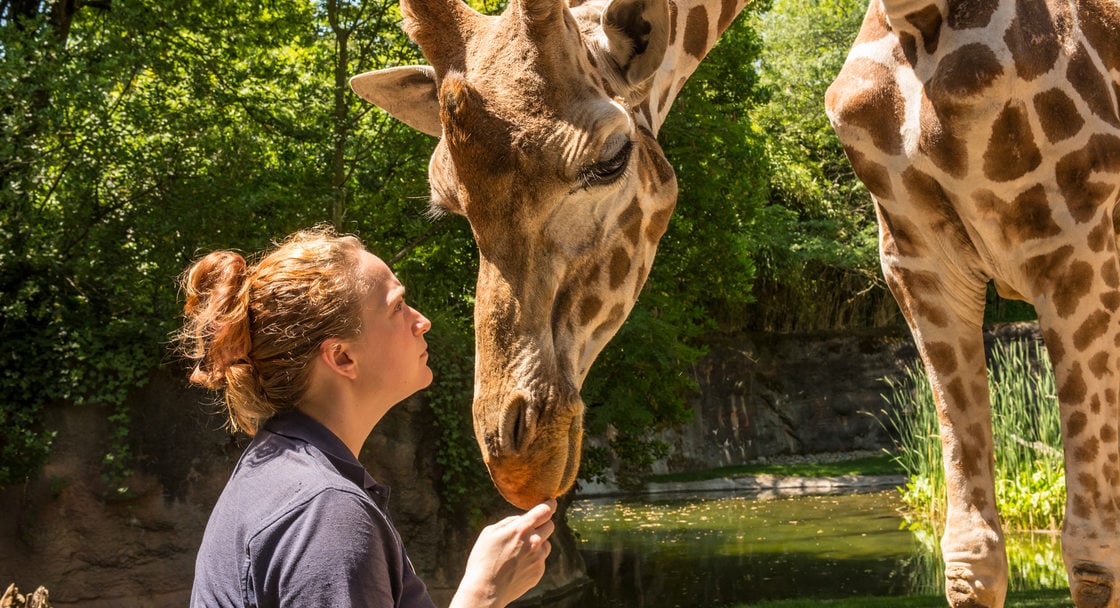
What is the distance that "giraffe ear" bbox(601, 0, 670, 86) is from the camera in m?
2.49

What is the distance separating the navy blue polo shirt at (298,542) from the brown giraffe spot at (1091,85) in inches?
94.3

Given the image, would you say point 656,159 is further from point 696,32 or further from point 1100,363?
point 1100,363

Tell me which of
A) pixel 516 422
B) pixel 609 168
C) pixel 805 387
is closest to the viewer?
pixel 516 422

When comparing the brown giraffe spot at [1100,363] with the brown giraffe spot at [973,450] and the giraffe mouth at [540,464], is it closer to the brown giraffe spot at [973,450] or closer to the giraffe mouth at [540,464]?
the brown giraffe spot at [973,450]

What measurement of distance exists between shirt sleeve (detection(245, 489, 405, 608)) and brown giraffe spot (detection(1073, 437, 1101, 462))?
88.4 inches

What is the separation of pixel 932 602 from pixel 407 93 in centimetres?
524

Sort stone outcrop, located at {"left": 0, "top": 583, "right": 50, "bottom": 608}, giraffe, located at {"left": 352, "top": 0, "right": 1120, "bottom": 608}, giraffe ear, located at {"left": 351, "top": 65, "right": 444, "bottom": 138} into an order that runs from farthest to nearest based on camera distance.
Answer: stone outcrop, located at {"left": 0, "top": 583, "right": 50, "bottom": 608}
giraffe ear, located at {"left": 351, "top": 65, "right": 444, "bottom": 138}
giraffe, located at {"left": 352, "top": 0, "right": 1120, "bottom": 608}

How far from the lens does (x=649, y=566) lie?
993cm

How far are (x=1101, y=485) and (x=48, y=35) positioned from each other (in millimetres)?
7473

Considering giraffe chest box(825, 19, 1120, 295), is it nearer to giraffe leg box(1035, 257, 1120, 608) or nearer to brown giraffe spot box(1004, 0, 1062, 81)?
brown giraffe spot box(1004, 0, 1062, 81)

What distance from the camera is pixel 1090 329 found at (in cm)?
308

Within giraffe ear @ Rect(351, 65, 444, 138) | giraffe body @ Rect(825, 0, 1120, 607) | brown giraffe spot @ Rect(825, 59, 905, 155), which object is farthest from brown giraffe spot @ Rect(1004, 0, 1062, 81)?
giraffe ear @ Rect(351, 65, 444, 138)

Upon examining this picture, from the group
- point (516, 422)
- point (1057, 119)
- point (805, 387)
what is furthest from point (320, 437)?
point (805, 387)

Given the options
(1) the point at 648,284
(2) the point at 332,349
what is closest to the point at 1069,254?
(2) the point at 332,349
